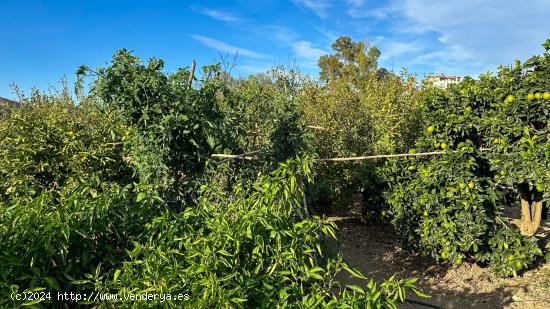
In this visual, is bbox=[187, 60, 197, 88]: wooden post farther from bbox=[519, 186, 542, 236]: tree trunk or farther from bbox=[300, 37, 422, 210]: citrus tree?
bbox=[519, 186, 542, 236]: tree trunk

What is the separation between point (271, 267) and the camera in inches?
67.7

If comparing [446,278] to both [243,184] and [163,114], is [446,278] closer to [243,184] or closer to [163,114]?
[243,184]

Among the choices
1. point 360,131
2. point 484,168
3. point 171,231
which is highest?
point 360,131

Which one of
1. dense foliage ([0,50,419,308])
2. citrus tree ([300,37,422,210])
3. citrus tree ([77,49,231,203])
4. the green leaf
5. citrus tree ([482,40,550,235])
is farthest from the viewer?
citrus tree ([300,37,422,210])

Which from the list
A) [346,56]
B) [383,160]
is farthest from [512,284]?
[346,56]

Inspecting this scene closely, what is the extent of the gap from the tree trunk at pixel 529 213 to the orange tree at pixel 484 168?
0.01m

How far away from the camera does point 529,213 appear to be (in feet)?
15.0

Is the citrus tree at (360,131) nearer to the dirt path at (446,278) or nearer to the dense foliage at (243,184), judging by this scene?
the dense foliage at (243,184)

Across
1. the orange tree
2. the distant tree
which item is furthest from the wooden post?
the distant tree

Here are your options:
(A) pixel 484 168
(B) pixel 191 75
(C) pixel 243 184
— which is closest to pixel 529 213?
(A) pixel 484 168

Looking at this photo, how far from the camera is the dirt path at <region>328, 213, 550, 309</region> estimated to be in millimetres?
3820

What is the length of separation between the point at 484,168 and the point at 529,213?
35.5 inches

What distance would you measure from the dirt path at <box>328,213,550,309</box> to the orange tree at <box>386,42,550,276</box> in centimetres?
20

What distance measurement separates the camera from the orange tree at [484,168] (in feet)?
12.5
